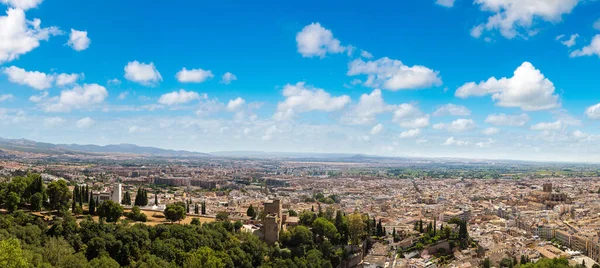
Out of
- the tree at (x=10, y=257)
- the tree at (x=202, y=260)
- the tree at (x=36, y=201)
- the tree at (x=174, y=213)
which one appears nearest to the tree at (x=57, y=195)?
the tree at (x=36, y=201)

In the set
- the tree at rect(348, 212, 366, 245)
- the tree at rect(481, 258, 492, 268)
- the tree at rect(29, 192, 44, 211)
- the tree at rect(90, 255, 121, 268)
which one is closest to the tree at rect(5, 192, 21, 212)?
the tree at rect(29, 192, 44, 211)

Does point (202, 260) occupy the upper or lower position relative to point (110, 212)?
lower

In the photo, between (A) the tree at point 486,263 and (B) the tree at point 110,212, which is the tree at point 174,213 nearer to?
(B) the tree at point 110,212

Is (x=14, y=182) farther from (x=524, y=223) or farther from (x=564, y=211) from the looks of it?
(x=564, y=211)

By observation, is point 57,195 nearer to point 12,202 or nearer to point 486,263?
point 12,202

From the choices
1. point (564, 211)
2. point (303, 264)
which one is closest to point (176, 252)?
point (303, 264)

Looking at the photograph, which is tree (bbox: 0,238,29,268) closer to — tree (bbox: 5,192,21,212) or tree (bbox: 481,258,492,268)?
tree (bbox: 5,192,21,212)

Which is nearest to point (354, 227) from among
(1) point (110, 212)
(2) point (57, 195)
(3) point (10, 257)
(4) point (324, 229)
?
(4) point (324, 229)
